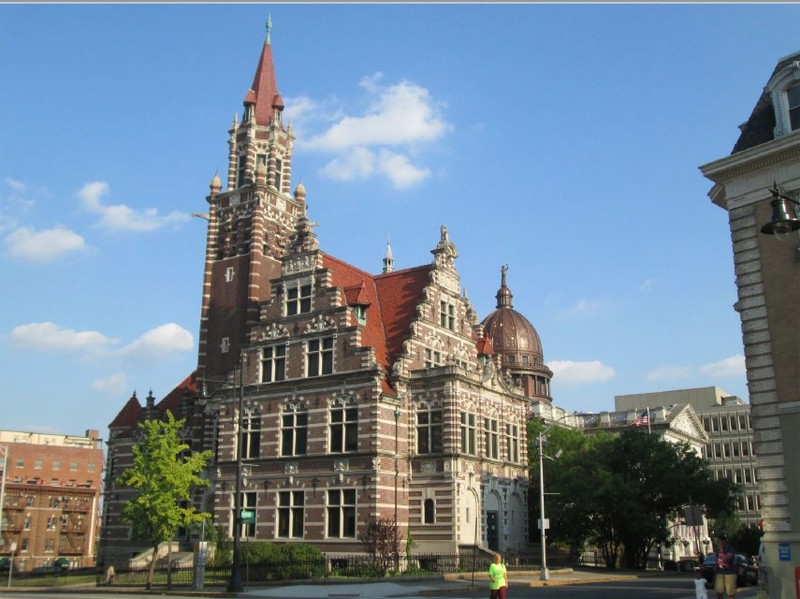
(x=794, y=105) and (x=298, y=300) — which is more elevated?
(x=298, y=300)

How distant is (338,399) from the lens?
166ft

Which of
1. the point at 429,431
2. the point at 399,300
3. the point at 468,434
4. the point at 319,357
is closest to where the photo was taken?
the point at 429,431

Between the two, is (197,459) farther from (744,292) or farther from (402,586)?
(744,292)

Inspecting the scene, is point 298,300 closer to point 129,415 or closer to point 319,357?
point 319,357

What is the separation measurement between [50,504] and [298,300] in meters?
62.4

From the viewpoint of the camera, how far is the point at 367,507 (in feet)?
156

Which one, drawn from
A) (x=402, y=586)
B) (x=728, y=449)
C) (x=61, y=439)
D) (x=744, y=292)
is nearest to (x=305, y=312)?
(x=402, y=586)

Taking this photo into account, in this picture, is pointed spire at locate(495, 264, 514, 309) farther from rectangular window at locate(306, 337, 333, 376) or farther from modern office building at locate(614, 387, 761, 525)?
rectangular window at locate(306, 337, 333, 376)

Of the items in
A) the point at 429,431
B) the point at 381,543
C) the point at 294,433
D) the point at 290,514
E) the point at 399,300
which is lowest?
the point at 381,543

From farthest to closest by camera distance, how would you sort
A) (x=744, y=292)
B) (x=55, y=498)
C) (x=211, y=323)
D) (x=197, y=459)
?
(x=55, y=498)
(x=211, y=323)
(x=197, y=459)
(x=744, y=292)

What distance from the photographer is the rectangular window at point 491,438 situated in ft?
174

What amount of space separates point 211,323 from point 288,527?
17.4m

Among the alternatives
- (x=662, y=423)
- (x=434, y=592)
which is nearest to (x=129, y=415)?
(x=434, y=592)

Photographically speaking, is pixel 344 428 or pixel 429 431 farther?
pixel 429 431
